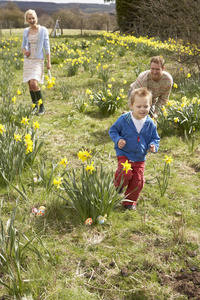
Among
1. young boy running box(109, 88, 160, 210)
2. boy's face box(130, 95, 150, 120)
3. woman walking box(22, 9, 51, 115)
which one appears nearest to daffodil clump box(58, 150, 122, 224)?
young boy running box(109, 88, 160, 210)

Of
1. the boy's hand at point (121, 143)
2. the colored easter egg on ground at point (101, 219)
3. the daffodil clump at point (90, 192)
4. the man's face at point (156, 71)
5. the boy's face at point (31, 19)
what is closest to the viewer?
the daffodil clump at point (90, 192)

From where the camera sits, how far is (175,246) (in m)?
2.09

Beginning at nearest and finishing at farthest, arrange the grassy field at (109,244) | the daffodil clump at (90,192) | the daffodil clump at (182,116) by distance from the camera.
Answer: the grassy field at (109,244) → the daffodil clump at (90,192) → the daffodil clump at (182,116)

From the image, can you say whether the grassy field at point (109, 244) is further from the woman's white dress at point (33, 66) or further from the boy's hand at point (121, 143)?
the woman's white dress at point (33, 66)

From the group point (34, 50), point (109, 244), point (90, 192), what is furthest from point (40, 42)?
point (109, 244)

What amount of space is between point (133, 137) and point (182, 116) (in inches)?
65.8

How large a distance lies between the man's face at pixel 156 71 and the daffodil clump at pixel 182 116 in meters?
0.40

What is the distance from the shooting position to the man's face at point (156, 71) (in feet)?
11.9

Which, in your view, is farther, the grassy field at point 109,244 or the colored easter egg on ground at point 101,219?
the colored easter egg on ground at point 101,219

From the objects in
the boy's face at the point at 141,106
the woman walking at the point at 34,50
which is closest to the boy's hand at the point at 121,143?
the boy's face at the point at 141,106

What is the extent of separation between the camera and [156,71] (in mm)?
3713

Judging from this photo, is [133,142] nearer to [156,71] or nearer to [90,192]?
[90,192]

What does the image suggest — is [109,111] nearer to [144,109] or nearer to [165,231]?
[144,109]

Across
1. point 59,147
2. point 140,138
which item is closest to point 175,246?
point 140,138
